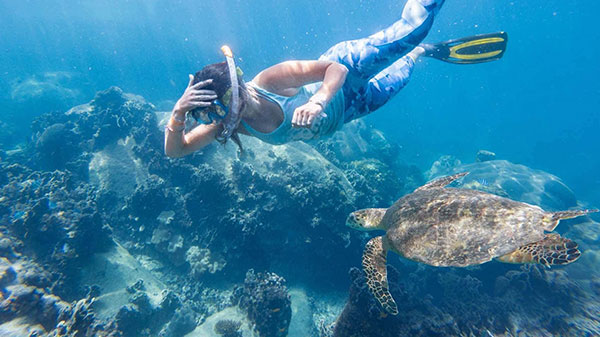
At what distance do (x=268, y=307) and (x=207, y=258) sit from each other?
2424mm

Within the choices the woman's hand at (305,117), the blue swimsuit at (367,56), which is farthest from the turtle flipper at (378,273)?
the woman's hand at (305,117)

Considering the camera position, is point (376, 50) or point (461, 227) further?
point (376, 50)

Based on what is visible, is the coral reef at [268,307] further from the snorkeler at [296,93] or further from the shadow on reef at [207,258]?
the snorkeler at [296,93]

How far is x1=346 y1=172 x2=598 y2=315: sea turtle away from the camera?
2.67m

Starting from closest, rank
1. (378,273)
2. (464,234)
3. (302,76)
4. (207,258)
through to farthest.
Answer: (302,76)
(464,234)
(378,273)
(207,258)

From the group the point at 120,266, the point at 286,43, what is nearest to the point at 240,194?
the point at 120,266

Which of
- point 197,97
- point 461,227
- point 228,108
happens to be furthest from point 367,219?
point 197,97

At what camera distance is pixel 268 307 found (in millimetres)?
4762

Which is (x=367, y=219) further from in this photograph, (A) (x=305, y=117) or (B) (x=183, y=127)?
(B) (x=183, y=127)

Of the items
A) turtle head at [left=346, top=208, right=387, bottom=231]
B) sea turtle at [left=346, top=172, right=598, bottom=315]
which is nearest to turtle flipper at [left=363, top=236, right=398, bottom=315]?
sea turtle at [left=346, top=172, right=598, bottom=315]

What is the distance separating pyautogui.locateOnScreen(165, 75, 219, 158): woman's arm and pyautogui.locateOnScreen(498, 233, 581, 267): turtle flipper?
12.4 feet

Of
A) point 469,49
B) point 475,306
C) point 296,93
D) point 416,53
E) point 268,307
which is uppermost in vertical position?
point 296,93

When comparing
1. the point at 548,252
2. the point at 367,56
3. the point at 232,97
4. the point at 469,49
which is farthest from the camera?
the point at 469,49

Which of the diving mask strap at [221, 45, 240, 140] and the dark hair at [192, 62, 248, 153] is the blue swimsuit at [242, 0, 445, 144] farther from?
the dark hair at [192, 62, 248, 153]
